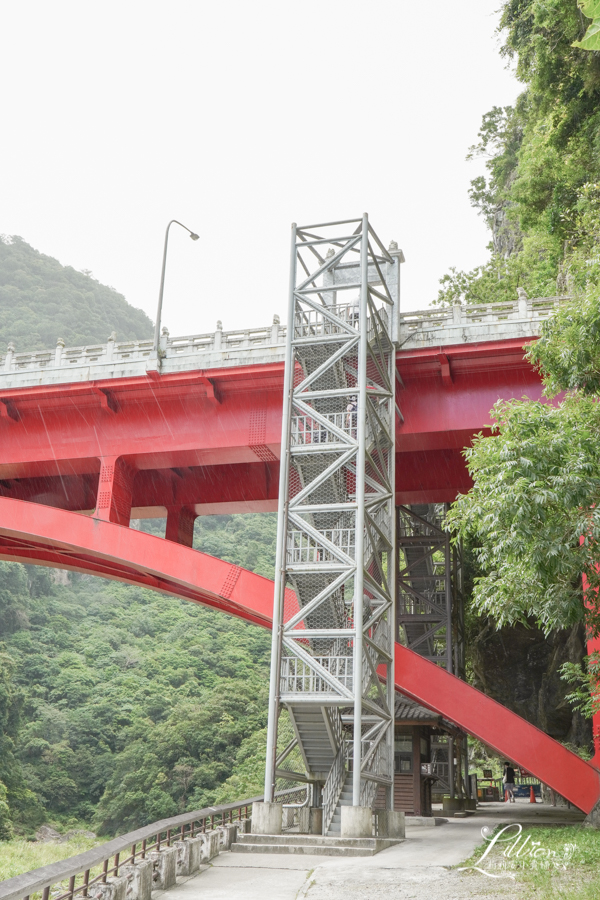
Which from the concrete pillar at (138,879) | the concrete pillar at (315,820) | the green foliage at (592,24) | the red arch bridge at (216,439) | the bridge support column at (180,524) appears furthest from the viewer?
the bridge support column at (180,524)

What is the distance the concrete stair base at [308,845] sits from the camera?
12.8 m

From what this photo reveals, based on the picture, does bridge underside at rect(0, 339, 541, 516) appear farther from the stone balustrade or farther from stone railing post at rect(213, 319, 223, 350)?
stone railing post at rect(213, 319, 223, 350)

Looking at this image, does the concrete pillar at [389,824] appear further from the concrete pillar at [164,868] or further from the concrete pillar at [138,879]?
A: the concrete pillar at [138,879]

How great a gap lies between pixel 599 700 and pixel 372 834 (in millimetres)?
4541

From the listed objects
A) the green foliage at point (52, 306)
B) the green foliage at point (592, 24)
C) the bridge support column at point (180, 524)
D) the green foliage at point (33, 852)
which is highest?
the green foliage at point (52, 306)

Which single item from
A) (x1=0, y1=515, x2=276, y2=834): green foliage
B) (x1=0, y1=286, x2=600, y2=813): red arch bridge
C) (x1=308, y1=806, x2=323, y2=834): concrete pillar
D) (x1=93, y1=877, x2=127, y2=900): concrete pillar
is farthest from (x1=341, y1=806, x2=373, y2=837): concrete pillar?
(x1=0, y1=515, x2=276, y2=834): green foliage

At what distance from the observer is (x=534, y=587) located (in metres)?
11.4

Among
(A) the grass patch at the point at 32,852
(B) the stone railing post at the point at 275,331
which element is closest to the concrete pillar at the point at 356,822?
(B) the stone railing post at the point at 275,331

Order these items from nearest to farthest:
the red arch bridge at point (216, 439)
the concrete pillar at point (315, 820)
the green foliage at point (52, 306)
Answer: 1. the red arch bridge at point (216, 439)
2. the concrete pillar at point (315, 820)
3. the green foliage at point (52, 306)

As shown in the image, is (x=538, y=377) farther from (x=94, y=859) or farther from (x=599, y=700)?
(x=94, y=859)

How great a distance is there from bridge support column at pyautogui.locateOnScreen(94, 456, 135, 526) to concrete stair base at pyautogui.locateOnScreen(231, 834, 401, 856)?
323 inches

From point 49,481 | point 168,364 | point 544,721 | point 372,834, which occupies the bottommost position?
point 372,834

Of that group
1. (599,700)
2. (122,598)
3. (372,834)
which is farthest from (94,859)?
(122,598)

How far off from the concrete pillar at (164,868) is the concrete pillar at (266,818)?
4.45 m
